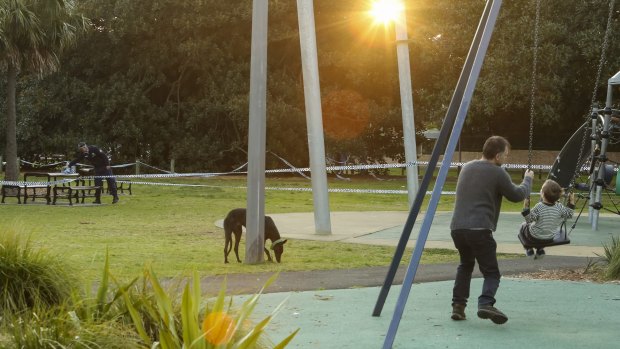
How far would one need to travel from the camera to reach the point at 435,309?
29.7ft

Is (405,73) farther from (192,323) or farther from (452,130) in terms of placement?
(192,323)

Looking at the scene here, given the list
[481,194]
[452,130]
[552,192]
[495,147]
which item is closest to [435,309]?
[481,194]

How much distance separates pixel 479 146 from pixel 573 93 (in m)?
7.17

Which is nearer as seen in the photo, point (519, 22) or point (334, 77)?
point (519, 22)

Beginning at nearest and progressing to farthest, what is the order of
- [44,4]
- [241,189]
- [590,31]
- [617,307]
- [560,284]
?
[617,307], [560,284], [44,4], [241,189], [590,31]

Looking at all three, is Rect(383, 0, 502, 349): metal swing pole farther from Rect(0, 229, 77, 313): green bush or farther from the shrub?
Rect(0, 229, 77, 313): green bush

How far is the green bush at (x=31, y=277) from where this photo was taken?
6973 millimetres

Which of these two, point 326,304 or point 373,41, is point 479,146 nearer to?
point 373,41

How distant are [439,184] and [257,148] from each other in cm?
595

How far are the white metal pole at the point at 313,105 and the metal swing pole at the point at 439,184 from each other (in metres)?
8.77

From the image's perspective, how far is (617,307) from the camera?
9211mm

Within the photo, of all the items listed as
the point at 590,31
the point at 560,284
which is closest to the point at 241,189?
the point at 590,31

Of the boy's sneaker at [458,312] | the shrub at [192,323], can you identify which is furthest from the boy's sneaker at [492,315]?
the shrub at [192,323]

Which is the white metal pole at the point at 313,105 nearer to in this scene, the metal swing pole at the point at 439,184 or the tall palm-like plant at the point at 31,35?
the metal swing pole at the point at 439,184
